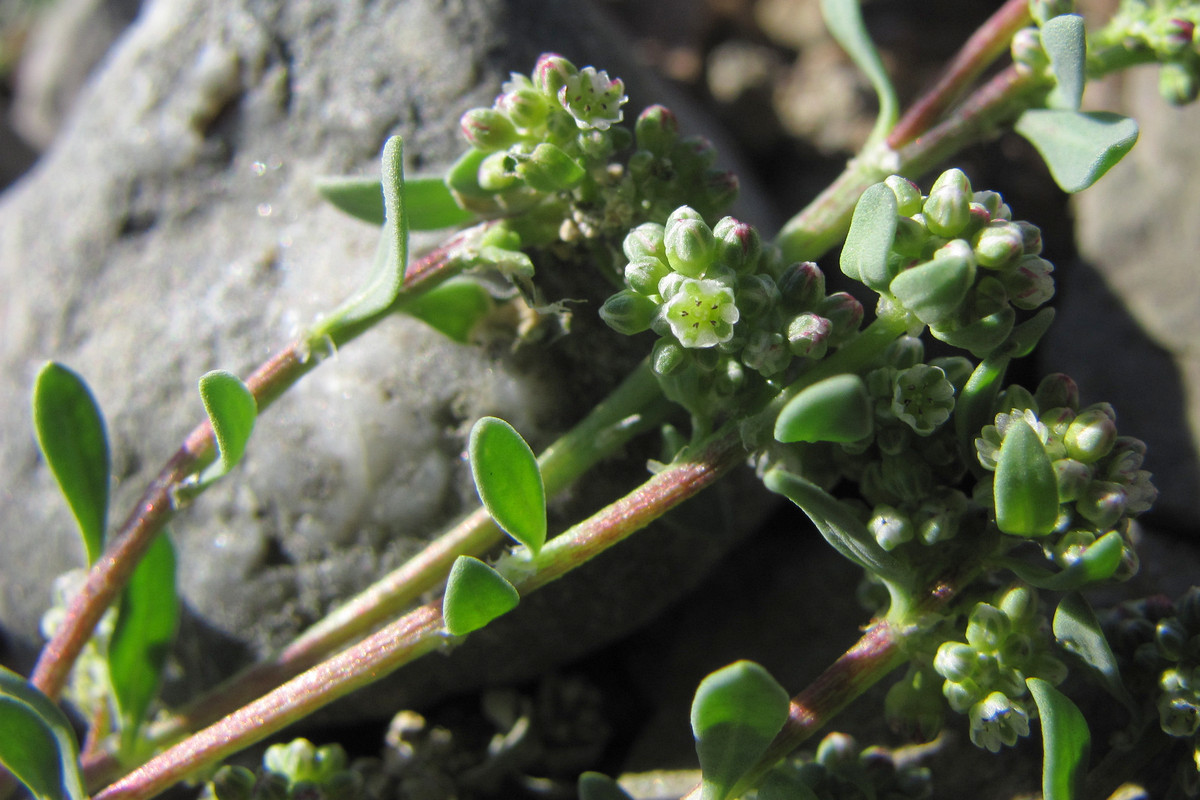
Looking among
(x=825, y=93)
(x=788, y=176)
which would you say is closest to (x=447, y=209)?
(x=788, y=176)

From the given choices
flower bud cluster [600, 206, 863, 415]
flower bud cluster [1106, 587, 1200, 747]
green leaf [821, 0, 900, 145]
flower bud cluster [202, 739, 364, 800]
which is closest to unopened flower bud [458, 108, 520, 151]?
flower bud cluster [600, 206, 863, 415]

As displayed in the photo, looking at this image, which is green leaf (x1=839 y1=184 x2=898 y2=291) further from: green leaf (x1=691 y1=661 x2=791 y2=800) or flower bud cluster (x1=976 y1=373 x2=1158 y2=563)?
green leaf (x1=691 y1=661 x2=791 y2=800)

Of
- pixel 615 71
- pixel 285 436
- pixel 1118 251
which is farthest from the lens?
pixel 1118 251

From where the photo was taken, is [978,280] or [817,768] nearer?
[978,280]

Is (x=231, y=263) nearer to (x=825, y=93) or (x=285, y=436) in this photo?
(x=285, y=436)

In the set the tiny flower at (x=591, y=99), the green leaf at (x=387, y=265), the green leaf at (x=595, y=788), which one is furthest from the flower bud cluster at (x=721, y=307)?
the green leaf at (x=595, y=788)

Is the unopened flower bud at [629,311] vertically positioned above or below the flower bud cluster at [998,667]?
above

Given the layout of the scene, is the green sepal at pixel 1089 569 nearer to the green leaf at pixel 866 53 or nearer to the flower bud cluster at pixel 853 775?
the flower bud cluster at pixel 853 775
